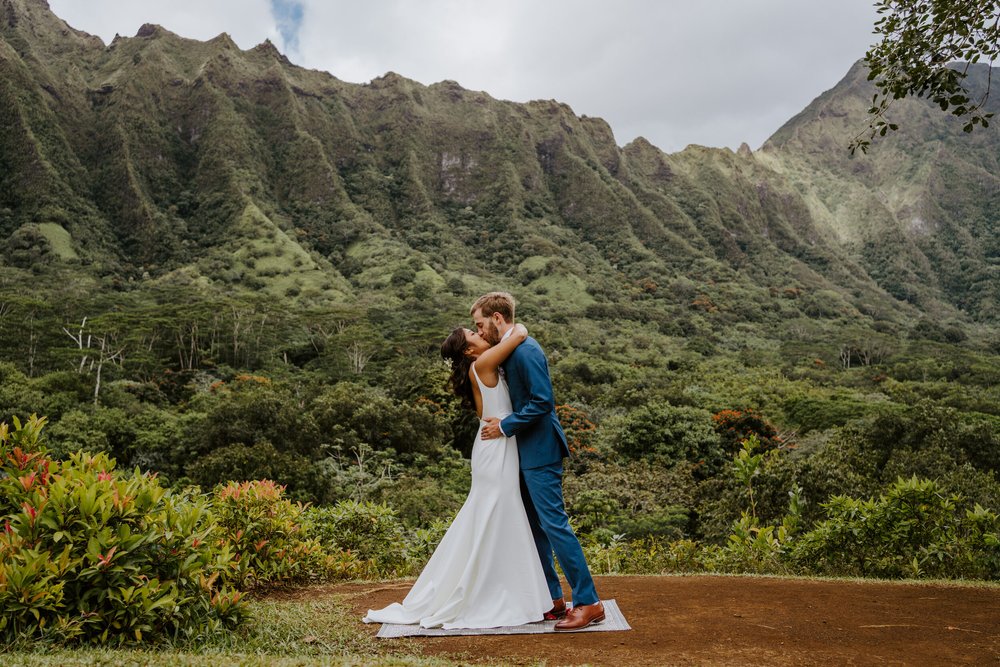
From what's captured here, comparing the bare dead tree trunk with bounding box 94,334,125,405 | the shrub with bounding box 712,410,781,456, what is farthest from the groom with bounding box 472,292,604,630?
the bare dead tree trunk with bounding box 94,334,125,405

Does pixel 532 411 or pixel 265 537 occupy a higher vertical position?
pixel 532 411

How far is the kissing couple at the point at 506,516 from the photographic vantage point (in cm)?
377

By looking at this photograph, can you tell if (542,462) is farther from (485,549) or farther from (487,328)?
(487,328)

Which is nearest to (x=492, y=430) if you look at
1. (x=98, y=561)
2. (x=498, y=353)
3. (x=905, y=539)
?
(x=498, y=353)

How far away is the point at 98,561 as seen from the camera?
320 centimetres

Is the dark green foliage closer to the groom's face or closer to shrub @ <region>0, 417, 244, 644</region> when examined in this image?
shrub @ <region>0, 417, 244, 644</region>

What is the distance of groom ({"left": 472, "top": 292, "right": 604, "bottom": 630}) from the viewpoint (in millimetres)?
3693

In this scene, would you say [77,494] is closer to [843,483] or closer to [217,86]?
[843,483]

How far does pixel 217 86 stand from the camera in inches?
4200

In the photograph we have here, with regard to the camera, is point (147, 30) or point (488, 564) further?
point (147, 30)

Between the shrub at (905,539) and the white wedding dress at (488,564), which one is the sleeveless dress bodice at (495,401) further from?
the shrub at (905,539)

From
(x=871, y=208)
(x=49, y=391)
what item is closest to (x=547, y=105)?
(x=871, y=208)

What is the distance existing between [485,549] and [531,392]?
94 cm

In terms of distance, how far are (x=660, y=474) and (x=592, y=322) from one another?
46.9m
